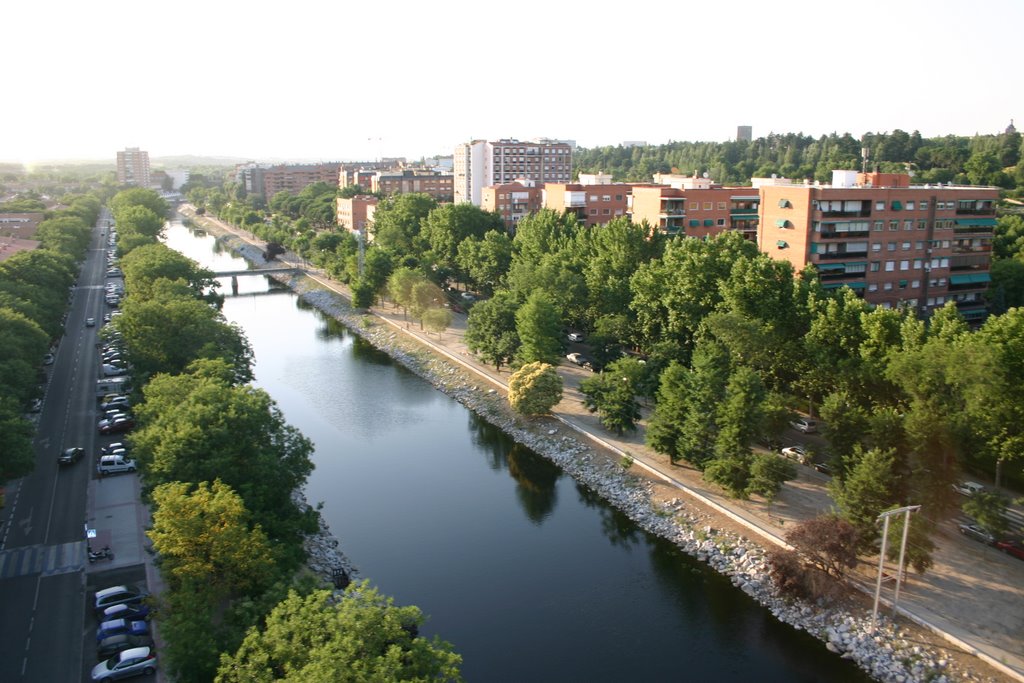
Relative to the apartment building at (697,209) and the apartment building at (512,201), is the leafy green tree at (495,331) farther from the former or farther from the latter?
the apartment building at (512,201)

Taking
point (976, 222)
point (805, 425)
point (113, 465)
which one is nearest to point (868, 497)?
point (805, 425)

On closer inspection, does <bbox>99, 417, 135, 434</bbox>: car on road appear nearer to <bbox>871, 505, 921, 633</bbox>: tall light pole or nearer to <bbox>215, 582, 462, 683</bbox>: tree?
<bbox>215, 582, 462, 683</bbox>: tree

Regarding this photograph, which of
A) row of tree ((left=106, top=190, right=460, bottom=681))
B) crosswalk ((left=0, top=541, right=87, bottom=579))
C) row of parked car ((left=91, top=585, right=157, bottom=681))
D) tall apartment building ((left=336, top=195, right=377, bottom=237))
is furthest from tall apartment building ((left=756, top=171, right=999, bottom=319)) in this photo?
tall apartment building ((left=336, top=195, right=377, bottom=237))

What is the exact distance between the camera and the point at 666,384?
18.3m

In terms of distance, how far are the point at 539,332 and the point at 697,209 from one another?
12.1m

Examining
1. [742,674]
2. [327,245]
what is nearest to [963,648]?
[742,674]

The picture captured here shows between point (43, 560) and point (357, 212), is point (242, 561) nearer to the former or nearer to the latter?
point (43, 560)

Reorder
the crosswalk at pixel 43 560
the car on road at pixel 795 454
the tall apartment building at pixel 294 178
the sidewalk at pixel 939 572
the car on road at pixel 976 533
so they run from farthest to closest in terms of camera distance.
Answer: the tall apartment building at pixel 294 178 < the car on road at pixel 795 454 < the car on road at pixel 976 533 < the crosswalk at pixel 43 560 < the sidewalk at pixel 939 572

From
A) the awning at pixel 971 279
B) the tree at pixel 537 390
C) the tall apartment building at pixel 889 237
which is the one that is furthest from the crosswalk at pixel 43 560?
the awning at pixel 971 279

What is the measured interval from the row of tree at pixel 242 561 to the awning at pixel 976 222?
22999 mm

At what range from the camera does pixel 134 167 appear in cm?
14038

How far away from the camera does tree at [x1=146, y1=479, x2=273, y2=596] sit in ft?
37.7

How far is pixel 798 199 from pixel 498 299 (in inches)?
413

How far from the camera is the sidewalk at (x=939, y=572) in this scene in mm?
12356
